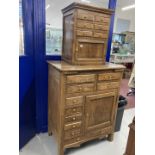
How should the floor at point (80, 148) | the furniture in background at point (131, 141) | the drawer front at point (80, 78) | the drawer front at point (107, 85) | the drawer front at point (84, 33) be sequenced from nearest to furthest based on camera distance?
the furniture in background at point (131, 141)
the drawer front at point (80, 78)
the drawer front at point (84, 33)
the drawer front at point (107, 85)
the floor at point (80, 148)

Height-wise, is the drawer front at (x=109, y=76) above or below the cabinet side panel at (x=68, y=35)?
below

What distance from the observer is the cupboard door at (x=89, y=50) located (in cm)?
173

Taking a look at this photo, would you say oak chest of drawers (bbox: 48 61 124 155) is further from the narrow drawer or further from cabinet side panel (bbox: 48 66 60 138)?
the narrow drawer

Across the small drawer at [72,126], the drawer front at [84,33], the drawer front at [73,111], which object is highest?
the drawer front at [84,33]

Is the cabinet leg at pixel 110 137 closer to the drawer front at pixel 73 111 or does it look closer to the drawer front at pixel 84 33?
the drawer front at pixel 73 111

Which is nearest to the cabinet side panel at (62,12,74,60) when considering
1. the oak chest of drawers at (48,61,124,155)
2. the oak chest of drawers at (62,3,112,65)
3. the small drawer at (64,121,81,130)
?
the oak chest of drawers at (62,3,112,65)

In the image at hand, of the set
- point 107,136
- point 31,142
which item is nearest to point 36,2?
point 31,142

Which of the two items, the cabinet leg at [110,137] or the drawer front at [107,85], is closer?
the drawer front at [107,85]

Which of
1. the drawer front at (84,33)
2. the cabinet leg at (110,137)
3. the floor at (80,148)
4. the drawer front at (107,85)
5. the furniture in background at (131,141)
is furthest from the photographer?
the cabinet leg at (110,137)

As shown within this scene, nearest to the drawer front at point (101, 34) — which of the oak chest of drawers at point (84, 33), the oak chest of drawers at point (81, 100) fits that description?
the oak chest of drawers at point (84, 33)

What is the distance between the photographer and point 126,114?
301cm
